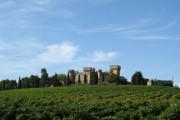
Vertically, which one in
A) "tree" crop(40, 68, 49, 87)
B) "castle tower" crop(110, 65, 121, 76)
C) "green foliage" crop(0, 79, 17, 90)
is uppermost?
"castle tower" crop(110, 65, 121, 76)

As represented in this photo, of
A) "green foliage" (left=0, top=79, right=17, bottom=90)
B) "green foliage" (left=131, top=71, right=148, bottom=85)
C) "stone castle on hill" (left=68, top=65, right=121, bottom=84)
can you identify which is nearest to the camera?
"green foliage" (left=0, top=79, right=17, bottom=90)

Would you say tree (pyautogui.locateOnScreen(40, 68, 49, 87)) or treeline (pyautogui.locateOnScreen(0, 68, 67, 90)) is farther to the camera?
tree (pyautogui.locateOnScreen(40, 68, 49, 87))

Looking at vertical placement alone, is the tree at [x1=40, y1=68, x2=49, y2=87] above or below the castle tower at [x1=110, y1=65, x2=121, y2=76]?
below

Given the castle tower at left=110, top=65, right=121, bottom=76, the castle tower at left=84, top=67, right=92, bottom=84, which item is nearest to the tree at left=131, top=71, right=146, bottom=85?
the castle tower at left=84, top=67, right=92, bottom=84

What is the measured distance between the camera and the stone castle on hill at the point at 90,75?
7097 inches

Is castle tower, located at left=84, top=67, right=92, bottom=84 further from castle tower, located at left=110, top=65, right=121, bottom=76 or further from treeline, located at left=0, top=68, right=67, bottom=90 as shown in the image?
treeline, located at left=0, top=68, right=67, bottom=90

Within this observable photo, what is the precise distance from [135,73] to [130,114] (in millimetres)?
129589

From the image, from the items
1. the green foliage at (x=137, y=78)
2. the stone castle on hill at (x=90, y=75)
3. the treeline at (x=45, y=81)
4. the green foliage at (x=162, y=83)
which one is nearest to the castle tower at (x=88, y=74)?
the stone castle on hill at (x=90, y=75)

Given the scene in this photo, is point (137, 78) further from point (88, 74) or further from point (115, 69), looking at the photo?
point (115, 69)

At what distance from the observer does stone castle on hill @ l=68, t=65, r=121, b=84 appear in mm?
180275

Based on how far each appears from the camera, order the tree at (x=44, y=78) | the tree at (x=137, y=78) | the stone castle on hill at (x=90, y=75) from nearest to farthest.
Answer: the tree at (x=137, y=78) → the tree at (x=44, y=78) → the stone castle on hill at (x=90, y=75)

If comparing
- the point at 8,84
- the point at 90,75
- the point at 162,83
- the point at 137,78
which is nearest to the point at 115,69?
the point at 90,75

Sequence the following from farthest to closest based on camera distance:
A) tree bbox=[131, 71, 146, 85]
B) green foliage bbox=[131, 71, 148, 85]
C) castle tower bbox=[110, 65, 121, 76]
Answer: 1. castle tower bbox=[110, 65, 121, 76]
2. green foliage bbox=[131, 71, 148, 85]
3. tree bbox=[131, 71, 146, 85]

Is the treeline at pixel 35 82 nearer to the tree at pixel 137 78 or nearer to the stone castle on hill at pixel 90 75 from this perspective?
the stone castle on hill at pixel 90 75
